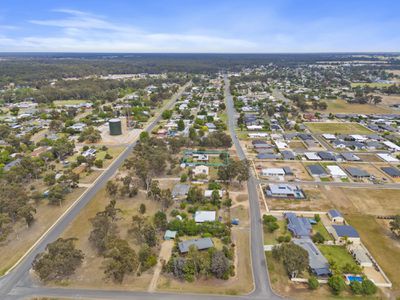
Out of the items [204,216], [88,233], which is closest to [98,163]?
[88,233]

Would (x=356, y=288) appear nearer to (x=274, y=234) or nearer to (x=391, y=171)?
(x=274, y=234)

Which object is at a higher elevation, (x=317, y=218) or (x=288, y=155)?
(x=288, y=155)

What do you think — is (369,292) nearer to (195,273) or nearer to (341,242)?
(341,242)

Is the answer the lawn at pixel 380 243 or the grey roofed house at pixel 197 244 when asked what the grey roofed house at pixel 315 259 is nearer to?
the lawn at pixel 380 243

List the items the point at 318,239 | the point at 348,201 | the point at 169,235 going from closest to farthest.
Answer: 1. the point at 318,239
2. the point at 169,235
3. the point at 348,201

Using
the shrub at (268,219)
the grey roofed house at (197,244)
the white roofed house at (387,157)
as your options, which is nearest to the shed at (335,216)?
the shrub at (268,219)

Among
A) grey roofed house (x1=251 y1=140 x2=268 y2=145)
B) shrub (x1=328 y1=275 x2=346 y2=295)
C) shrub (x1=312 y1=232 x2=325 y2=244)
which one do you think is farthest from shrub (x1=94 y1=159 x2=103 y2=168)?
shrub (x1=328 y1=275 x2=346 y2=295)
